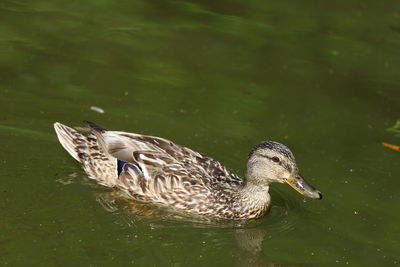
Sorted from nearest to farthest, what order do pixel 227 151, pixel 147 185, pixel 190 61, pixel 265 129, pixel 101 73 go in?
1. pixel 147 185
2. pixel 227 151
3. pixel 265 129
4. pixel 101 73
5. pixel 190 61

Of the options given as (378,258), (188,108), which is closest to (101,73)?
(188,108)

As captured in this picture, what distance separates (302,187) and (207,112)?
2489mm

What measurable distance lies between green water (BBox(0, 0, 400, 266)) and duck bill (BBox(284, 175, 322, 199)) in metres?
0.32

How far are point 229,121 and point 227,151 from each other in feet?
2.66

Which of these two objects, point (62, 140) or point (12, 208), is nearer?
point (12, 208)

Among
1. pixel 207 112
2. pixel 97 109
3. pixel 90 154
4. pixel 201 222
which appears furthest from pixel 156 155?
pixel 207 112

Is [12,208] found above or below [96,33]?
below

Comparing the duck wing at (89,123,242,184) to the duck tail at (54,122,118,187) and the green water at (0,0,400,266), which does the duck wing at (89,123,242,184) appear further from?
the green water at (0,0,400,266)

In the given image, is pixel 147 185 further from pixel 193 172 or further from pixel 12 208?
pixel 12 208

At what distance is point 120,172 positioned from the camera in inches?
358

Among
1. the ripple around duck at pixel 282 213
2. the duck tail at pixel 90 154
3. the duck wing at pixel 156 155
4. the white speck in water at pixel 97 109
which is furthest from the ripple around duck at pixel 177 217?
the white speck in water at pixel 97 109

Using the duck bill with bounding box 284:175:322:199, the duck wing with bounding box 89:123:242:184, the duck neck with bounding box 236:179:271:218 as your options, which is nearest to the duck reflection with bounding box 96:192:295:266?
the duck neck with bounding box 236:179:271:218

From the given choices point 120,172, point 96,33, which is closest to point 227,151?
point 120,172

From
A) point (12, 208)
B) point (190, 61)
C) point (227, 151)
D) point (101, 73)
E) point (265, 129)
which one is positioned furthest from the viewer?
point (190, 61)
